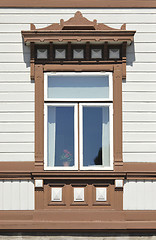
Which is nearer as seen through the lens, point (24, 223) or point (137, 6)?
point (24, 223)

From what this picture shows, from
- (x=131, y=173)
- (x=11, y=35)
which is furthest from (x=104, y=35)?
(x=131, y=173)

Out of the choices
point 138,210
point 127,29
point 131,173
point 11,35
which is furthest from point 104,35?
point 138,210

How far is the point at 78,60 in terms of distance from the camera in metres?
8.82

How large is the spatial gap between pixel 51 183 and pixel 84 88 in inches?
79.9

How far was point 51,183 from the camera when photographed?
28.2 ft

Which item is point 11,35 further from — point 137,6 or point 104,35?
point 137,6

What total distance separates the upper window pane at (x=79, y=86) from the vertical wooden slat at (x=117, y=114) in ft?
0.50

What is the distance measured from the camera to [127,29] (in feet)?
29.3

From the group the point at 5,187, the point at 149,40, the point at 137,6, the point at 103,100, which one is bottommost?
the point at 5,187

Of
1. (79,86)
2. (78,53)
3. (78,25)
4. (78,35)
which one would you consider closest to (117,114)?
(79,86)

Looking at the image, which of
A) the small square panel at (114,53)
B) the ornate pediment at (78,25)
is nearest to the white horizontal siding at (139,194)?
the small square panel at (114,53)

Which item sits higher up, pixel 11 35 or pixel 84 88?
pixel 11 35

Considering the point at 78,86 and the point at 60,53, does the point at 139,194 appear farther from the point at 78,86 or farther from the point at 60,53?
the point at 60,53

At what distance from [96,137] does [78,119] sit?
520mm
